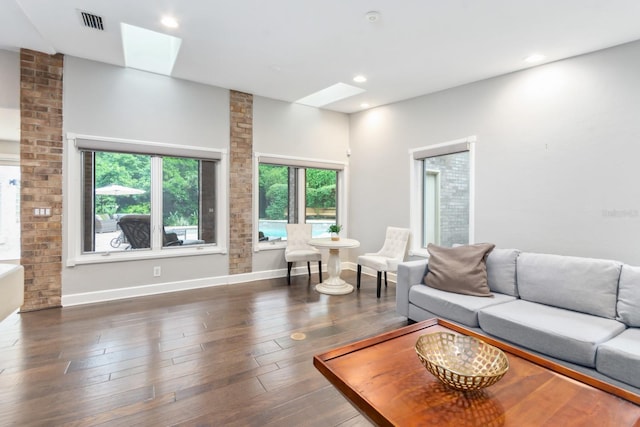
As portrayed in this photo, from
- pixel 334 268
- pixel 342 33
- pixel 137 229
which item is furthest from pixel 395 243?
pixel 137 229

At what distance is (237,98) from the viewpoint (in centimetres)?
489

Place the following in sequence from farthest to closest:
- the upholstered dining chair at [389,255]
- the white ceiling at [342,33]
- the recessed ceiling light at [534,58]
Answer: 1. the upholstered dining chair at [389,255]
2. the recessed ceiling light at [534,58]
3. the white ceiling at [342,33]

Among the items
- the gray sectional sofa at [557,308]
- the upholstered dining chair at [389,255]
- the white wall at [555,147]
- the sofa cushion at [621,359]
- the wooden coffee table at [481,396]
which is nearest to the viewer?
the wooden coffee table at [481,396]

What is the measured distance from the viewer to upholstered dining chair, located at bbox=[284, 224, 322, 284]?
494cm

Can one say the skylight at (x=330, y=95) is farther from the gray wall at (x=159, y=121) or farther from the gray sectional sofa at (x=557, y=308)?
the gray sectional sofa at (x=557, y=308)

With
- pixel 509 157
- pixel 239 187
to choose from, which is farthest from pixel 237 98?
pixel 509 157

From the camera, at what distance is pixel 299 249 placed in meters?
5.18

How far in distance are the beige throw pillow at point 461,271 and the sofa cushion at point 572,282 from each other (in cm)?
34

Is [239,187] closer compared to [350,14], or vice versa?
[350,14]

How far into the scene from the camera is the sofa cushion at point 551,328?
82.7 inches

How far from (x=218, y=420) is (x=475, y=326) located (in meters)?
2.16

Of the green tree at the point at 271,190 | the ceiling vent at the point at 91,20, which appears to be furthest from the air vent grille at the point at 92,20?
the green tree at the point at 271,190

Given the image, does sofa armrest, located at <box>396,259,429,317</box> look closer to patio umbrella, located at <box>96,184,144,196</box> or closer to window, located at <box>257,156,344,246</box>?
window, located at <box>257,156,344,246</box>

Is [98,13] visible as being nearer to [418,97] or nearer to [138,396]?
[138,396]
